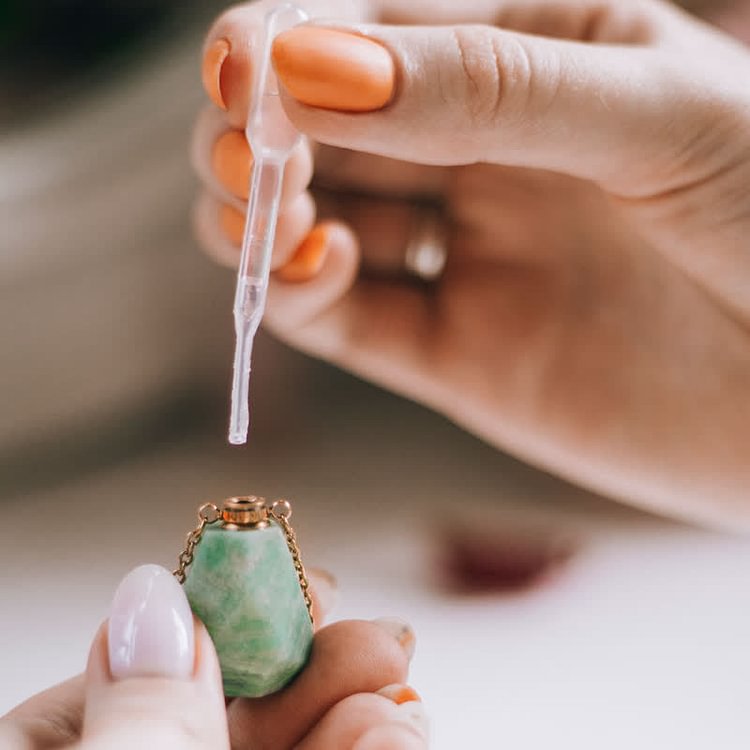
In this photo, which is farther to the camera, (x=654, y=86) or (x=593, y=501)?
(x=593, y=501)

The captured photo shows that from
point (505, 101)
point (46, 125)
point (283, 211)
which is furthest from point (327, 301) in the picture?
point (46, 125)

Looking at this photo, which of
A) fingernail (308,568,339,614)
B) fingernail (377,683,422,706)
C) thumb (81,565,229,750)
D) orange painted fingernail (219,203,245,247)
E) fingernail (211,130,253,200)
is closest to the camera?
thumb (81,565,229,750)

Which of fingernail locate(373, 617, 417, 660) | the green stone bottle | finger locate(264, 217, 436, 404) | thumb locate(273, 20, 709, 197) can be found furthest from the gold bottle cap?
finger locate(264, 217, 436, 404)

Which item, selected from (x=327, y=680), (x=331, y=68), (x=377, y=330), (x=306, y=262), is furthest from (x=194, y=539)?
(x=377, y=330)

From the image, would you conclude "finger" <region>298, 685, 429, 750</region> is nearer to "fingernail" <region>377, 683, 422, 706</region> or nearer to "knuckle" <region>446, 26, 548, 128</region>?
"fingernail" <region>377, 683, 422, 706</region>

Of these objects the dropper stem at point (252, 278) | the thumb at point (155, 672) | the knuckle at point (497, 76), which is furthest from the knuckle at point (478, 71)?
the thumb at point (155, 672)

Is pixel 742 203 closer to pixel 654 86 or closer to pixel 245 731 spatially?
pixel 654 86
